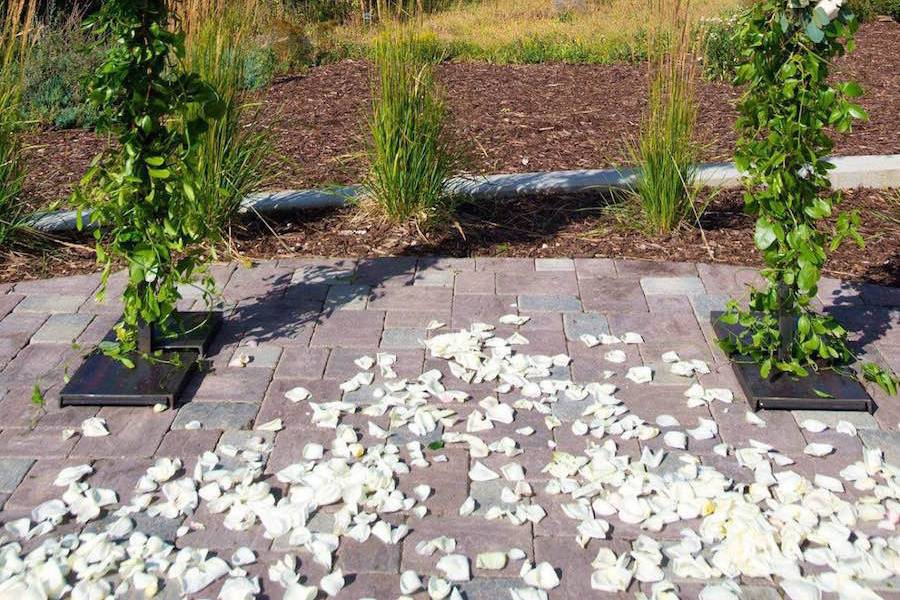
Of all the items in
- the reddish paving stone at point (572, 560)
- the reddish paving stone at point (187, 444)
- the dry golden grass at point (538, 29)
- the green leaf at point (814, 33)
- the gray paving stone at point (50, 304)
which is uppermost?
the green leaf at point (814, 33)

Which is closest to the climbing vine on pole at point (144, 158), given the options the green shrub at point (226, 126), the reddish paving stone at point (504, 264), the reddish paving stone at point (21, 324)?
the reddish paving stone at point (21, 324)

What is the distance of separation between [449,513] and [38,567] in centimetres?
100

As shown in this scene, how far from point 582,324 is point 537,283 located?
0.42 meters

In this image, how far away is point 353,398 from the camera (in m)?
3.25

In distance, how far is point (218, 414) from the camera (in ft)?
10.4

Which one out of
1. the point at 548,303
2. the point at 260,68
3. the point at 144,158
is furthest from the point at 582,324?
the point at 260,68

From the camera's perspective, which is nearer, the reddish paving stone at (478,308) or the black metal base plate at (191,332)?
the black metal base plate at (191,332)

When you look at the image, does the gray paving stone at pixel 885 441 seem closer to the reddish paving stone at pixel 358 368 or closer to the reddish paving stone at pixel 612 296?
the reddish paving stone at pixel 612 296

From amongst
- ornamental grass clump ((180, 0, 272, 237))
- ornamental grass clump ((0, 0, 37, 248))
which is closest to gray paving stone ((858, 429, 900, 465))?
ornamental grass clump ((180, 0, 272, 237))

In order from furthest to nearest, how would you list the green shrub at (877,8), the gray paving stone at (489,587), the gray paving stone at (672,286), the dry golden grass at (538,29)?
the green shrub at (877,8), the dry golden grass at (538,29), the gray paving stone at (672,286), the gray paving stone at (489,587)

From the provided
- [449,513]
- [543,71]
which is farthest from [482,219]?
[543,71]

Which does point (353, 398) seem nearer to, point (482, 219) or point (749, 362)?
point (749, 362)

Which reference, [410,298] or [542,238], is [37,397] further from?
[542,238]

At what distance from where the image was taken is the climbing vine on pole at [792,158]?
2914mm
